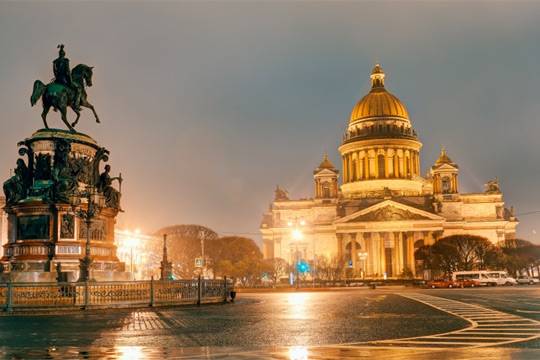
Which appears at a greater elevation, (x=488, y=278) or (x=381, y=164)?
(x=381, y=164)

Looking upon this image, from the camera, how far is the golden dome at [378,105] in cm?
13950

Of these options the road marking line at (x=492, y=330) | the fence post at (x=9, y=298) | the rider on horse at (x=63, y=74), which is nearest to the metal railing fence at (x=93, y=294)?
the fence post at (x=9, y=298)

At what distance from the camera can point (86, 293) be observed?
2695 cm

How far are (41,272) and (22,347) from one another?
13.8m

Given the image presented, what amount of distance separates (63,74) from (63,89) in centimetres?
77

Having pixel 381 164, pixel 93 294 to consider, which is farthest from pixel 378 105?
pixel 93 294

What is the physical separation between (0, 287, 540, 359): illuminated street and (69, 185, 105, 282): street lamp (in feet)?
7.82

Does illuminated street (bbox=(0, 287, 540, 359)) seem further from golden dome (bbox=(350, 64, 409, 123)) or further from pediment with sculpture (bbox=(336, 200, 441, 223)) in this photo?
golden dome (bbox=(350, 64, 409, 123))

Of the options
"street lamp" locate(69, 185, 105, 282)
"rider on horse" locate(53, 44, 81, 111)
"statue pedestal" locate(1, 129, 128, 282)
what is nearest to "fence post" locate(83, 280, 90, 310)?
"street lamp" locate(69, 185, 105, 282)

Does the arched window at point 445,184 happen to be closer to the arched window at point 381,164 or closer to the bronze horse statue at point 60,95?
the arched window at point 381,164

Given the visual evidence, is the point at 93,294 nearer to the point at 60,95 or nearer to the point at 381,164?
the point at 60,95

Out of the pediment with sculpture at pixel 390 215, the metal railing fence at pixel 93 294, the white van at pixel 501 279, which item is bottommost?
the white van at pixel 501 279

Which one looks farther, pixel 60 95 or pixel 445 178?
pixel 445 178

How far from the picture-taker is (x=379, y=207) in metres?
121
